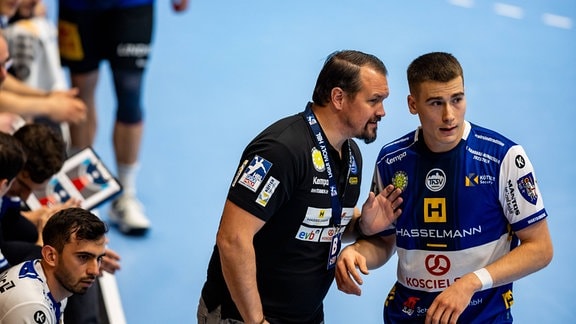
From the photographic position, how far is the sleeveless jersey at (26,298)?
11.6 feet

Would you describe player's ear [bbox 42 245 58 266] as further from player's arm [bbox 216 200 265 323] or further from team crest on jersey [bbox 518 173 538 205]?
team crest on jersey [bbox 518 173 538 205]

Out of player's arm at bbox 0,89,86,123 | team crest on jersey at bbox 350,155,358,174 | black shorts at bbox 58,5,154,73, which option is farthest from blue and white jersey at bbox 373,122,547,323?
black shorts at bbox 58,5,154,73

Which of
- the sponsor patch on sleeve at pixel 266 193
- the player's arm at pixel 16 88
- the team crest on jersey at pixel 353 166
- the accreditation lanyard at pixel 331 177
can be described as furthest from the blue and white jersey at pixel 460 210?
the player's arm at pixel 16 88

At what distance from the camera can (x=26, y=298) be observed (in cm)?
357

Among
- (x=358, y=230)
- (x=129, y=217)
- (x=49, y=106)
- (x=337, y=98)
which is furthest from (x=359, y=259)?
(x=129, y=217)

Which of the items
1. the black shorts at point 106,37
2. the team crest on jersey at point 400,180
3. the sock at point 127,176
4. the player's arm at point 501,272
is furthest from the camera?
the sock at point 127,176

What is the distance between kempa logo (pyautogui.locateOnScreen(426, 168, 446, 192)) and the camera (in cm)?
375

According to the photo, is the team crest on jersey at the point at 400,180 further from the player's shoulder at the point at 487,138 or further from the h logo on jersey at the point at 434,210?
the player's shoulder at the point at 487,138

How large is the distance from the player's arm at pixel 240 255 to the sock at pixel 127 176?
11.4ft

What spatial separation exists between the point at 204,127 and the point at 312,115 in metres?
4.61

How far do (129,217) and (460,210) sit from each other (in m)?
3.66

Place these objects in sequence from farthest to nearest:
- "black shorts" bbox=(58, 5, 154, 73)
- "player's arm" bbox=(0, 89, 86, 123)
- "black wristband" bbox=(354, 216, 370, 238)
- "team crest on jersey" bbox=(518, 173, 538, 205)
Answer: "black shorts" bbox=(58, 5, 154, 73), "player's arm" bbox=(0, 89, 86, 123), "black wristband" bbox=(354, 216, 370, 238), "team crest on jersey" bbox=(518, 173, 538, 205)

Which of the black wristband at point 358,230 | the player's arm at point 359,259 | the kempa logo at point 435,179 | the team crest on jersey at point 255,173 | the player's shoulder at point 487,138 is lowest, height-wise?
the player's arm at point 359,259

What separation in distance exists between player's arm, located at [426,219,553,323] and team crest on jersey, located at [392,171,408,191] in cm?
47
